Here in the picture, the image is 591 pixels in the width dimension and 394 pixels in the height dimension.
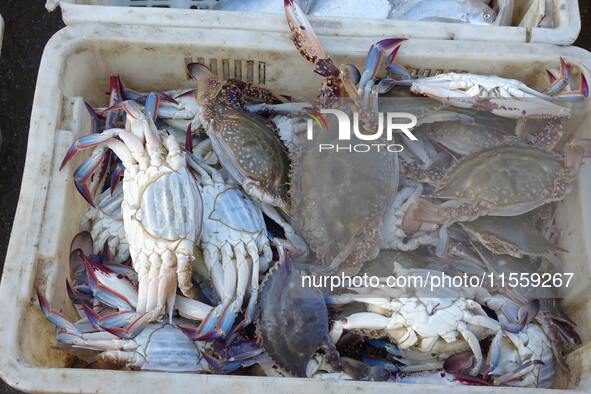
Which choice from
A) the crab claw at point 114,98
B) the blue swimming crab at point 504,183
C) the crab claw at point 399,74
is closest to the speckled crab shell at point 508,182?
the blue swimming crab at point 504,183

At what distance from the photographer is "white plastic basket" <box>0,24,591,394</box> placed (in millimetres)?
1925

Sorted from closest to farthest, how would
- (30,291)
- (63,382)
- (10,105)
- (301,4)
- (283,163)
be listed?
(63,382), (30,291), (283,163), (301,4), (10,105)

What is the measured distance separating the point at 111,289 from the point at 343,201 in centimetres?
83

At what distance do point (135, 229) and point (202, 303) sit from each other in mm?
341

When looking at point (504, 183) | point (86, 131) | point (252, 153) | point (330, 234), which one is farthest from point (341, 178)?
point (86, 131)

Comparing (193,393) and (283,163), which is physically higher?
(283,163)

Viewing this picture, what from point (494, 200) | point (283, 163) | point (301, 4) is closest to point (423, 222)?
point (494, 200)

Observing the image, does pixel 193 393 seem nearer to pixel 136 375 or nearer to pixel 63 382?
pixel 136 375

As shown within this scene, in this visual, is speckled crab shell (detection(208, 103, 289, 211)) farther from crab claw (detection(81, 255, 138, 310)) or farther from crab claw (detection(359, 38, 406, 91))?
crab claw (detection(81, 255, 138, 310))

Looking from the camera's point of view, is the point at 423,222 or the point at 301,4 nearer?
the point at 423,222

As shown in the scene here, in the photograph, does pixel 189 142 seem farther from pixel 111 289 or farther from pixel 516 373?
pixel 516 373

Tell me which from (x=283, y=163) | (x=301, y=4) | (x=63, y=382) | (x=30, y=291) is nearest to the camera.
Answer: (x=63, y=382)

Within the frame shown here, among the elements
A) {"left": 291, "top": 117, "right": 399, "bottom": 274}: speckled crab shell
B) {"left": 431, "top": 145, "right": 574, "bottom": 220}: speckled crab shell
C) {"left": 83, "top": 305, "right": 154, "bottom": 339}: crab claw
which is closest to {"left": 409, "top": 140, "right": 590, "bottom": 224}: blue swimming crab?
{"left": 431, "top": 145, "right": 574, "bottom": 220}: speckled crab shell

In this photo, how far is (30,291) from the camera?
2.05 m
